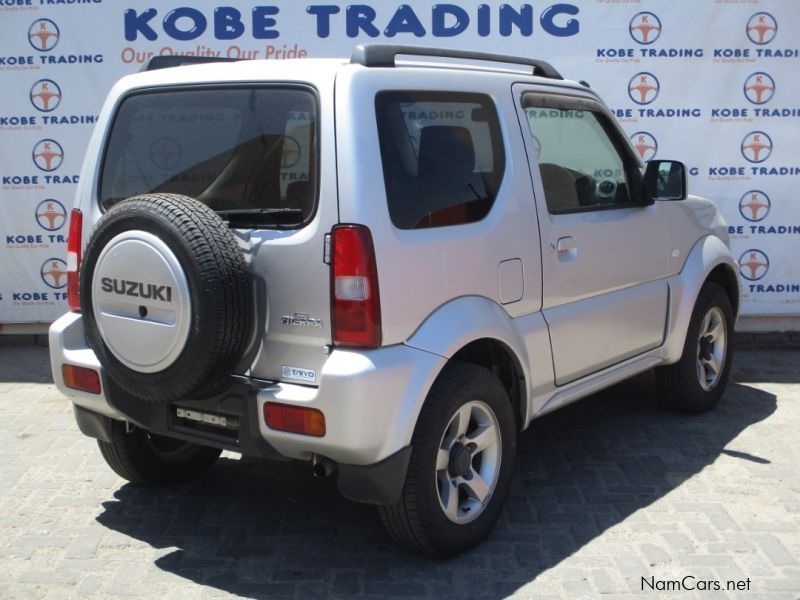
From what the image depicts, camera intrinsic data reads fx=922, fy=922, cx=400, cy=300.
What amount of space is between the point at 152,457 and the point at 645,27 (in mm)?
4845

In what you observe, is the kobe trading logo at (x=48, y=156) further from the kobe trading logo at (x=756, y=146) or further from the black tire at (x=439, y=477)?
the kobe trading logo at (x=756, y=146)

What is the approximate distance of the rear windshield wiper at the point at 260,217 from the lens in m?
3.35

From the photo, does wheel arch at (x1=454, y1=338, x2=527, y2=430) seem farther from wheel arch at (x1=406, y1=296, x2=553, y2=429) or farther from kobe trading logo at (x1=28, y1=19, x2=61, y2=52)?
kobe trading logo at (x1=28, y1=19, x2=61, y2=52)

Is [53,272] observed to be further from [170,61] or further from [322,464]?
[322,464]

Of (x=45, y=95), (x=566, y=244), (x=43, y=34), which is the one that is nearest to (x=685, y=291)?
(x=566, y=244)

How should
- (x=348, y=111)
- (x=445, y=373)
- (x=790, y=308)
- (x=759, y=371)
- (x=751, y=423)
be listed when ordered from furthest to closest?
(x=790, y=308), (x=759, y=371), (x=751, y=423), (x=445, y=373), (x=348, y=111)

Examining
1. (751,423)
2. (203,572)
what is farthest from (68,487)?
(751,423)

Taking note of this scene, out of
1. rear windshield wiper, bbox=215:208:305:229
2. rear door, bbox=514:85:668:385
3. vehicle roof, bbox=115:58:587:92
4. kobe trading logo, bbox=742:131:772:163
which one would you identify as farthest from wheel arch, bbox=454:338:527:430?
kobe trading logo, bbox=742:131:772:163

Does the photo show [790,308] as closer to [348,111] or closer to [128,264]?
[348,111]

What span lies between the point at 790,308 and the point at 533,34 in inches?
115

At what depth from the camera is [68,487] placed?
4539 millimetres

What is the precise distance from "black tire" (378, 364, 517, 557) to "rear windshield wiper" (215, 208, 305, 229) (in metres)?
0.84

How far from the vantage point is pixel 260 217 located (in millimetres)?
3436

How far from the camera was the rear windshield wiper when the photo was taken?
335cm
